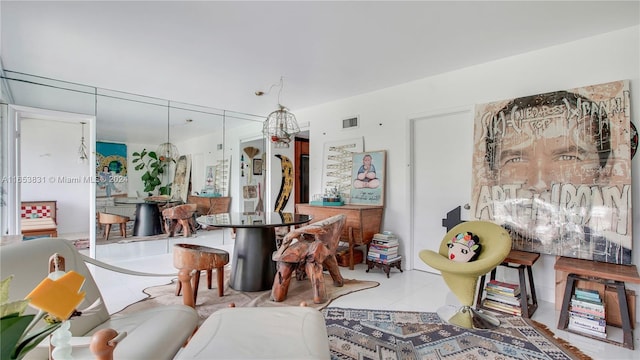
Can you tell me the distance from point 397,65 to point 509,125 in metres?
1.37

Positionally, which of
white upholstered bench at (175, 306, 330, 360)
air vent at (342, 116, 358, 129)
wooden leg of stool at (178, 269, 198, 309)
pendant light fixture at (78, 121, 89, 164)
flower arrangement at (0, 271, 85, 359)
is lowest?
wooden leg of stool at (178, 269, 198, 309)

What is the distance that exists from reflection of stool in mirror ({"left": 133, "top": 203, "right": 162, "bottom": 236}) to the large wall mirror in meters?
0.13

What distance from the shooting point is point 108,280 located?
3.62 meters

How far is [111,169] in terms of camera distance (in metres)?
4.40

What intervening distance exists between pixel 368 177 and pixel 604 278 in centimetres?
273

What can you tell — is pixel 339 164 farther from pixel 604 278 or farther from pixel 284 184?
pixel 604 278

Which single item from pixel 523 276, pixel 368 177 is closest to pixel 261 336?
pixel 523 276

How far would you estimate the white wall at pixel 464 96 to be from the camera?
2684 mm

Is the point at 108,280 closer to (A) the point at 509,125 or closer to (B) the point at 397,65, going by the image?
(B) the point at 397,65

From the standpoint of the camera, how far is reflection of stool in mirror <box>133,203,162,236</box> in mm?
4660

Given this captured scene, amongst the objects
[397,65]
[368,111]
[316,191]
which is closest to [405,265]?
[316,191]

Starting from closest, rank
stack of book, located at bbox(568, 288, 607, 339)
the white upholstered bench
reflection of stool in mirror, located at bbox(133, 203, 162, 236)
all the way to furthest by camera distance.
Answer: the white upholstered bench
stack of book, located at bbox(568, 288, 607, 339)
reflection of stool in mirror, located at bbox(133, 203, 162, 236)

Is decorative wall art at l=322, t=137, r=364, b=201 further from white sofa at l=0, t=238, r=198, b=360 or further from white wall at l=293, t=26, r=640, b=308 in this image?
white sofa at l=0, t=238, r=198, b=360

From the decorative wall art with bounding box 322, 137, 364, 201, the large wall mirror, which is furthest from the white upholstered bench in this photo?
the large wall mirror
